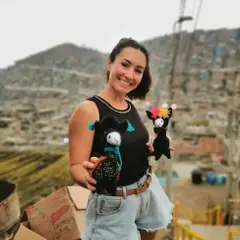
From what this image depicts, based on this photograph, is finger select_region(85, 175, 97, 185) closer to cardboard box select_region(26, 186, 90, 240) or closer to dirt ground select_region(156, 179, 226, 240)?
cardboard box select_region(26, 186, 90, 240)

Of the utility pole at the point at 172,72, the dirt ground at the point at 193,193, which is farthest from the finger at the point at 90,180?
the dirt ground at the point at 193,193

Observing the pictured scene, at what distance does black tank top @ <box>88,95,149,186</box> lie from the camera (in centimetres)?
100

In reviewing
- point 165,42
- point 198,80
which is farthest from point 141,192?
point 198,80

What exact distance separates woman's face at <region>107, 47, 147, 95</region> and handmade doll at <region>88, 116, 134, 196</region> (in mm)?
184

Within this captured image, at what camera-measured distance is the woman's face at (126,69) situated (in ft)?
3.44

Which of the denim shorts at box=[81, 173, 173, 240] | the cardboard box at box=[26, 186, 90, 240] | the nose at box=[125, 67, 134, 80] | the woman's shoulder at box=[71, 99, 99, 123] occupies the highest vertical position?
the nose at box=[125, 67, 134, 80]

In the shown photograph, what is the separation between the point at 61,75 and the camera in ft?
8.52

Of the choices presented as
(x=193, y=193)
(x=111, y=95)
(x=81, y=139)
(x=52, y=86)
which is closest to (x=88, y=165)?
(x=81, y=139)

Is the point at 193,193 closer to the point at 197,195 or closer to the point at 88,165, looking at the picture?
the point at 197,195

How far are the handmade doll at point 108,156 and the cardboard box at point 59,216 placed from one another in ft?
2.07

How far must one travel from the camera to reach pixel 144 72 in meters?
1.17

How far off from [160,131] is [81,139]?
0.96 ft

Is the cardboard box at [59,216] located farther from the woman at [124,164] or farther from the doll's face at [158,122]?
the doll's face at [158,122]

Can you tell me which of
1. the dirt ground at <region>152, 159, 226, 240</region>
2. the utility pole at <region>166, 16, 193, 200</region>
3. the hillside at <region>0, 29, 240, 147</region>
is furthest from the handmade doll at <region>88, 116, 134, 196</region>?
the dirt ground at <region>152, 159, 226, 240</region>
